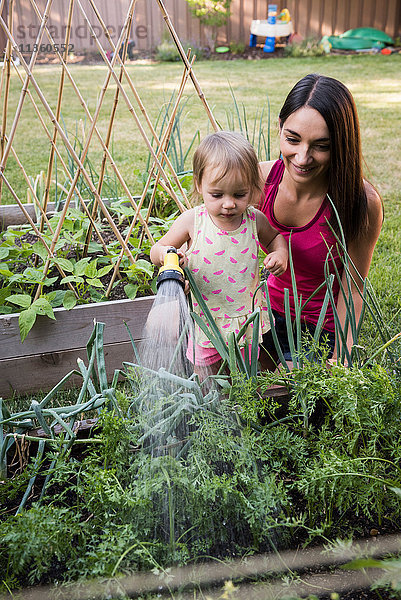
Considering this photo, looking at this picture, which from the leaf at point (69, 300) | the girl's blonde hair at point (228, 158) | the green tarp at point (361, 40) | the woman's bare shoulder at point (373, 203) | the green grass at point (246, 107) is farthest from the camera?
the green tarp at point (361, 40)

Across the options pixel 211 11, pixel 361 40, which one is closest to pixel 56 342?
pixel 211 11

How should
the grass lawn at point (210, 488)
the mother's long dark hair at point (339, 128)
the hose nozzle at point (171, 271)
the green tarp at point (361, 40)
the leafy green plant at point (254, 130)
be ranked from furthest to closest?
the green tarp at point (361, 40), the leafy green plant at point (254, 130), the mother's long dark hair at point (339, 128), the hose nozzle at point (171, 271), the grass lawn at point (210, 488)

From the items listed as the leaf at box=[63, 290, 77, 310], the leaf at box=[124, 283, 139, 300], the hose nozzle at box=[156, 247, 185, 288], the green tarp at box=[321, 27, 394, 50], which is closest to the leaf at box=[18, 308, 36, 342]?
the leaf at box=[63, 290, 77, 310]

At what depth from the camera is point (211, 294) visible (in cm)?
178

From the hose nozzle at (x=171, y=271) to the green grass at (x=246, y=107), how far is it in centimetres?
127

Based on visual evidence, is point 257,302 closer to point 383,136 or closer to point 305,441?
point 305,441

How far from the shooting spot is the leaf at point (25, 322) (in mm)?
1972

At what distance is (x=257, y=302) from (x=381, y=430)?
74 centimetres

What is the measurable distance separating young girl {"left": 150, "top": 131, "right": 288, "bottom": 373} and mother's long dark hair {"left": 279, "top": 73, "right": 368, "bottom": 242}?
24 centimetres

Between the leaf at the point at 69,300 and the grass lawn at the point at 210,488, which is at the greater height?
the grass lawn at the point at 210,488

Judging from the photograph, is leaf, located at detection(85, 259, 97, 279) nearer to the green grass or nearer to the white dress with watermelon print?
the white dress with watermelon print

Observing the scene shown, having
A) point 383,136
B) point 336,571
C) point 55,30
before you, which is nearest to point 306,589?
point 336,571

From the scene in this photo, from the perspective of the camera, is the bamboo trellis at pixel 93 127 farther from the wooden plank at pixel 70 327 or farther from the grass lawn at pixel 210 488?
the grass lawn at pixel 210 488

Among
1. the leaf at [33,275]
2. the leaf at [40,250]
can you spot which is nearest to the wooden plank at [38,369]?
the leaf at [33,275]
